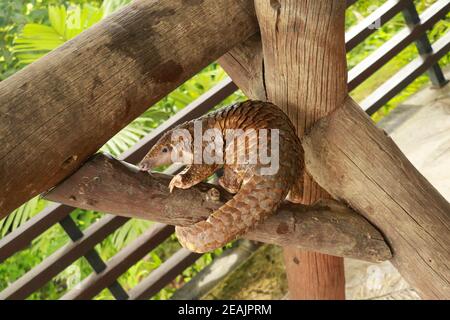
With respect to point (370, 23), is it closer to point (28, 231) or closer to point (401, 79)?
point (401, 79)

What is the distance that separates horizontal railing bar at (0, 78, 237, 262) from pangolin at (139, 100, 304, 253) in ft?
3.52

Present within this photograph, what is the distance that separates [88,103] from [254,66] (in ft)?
1.77

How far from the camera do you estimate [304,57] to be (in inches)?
59.6

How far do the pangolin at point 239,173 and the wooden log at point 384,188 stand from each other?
0.49 ft

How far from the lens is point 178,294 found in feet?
9.92

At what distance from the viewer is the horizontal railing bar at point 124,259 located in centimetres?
272

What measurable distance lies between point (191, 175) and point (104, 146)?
5.99 feet

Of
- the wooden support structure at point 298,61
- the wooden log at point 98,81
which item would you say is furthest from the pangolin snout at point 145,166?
the wooden support structure at point 298,61

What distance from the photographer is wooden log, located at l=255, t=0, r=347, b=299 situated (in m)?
1.45

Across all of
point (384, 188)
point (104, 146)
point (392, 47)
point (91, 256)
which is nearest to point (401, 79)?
point (392, 47)

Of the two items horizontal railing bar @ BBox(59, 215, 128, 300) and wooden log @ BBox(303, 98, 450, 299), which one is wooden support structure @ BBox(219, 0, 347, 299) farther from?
horizontal railing bar @ BBox(59, 215, 128, 300)
